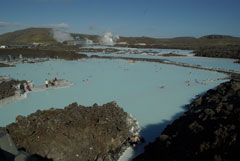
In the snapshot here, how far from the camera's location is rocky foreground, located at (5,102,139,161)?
4.44 m

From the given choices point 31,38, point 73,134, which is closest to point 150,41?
point 31,38

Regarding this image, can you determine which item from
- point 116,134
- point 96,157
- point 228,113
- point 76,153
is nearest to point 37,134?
point 76,153

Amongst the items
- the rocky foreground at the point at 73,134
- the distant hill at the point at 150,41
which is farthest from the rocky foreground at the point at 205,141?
the distant hill at the point at 150,41

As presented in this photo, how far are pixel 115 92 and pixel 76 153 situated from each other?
5.46 m

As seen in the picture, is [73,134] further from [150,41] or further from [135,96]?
[150,41]

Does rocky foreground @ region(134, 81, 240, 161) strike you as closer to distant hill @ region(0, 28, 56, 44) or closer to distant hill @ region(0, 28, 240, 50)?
distant hill @ region(0, 28, 240, 50)

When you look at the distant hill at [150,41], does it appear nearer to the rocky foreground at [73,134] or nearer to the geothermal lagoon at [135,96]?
the geothermal lagoon at [135,96]

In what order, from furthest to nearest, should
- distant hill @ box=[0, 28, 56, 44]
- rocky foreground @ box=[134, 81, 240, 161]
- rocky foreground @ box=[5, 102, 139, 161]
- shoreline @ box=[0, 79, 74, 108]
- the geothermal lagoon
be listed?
distant hill @ box=[0, 28, 56, 44] < shoreline @ box=[0, 79, 74, 108] < the geothermal lagoon < rocky foreground @ box=[5, 102, 139, 161] < rocky foreground @ box=[134, 81, 240, 161]

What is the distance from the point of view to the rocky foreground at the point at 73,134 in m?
4.44

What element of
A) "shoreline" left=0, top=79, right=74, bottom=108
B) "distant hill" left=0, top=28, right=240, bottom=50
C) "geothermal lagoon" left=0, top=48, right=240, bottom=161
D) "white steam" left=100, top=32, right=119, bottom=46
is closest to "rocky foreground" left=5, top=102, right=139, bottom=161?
"geothermal lagoon" left=0, top=48, right=240, bottom=161

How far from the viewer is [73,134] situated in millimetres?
4797

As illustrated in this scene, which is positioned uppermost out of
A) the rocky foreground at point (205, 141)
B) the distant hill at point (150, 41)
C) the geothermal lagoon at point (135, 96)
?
the distant hill at point (150, 41)

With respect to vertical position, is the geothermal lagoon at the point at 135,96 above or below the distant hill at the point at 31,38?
below

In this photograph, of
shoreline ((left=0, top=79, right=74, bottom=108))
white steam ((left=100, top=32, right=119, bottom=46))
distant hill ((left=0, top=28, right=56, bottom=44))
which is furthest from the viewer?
distant hill ((left=0, top=28, right=56, bottom=44))
